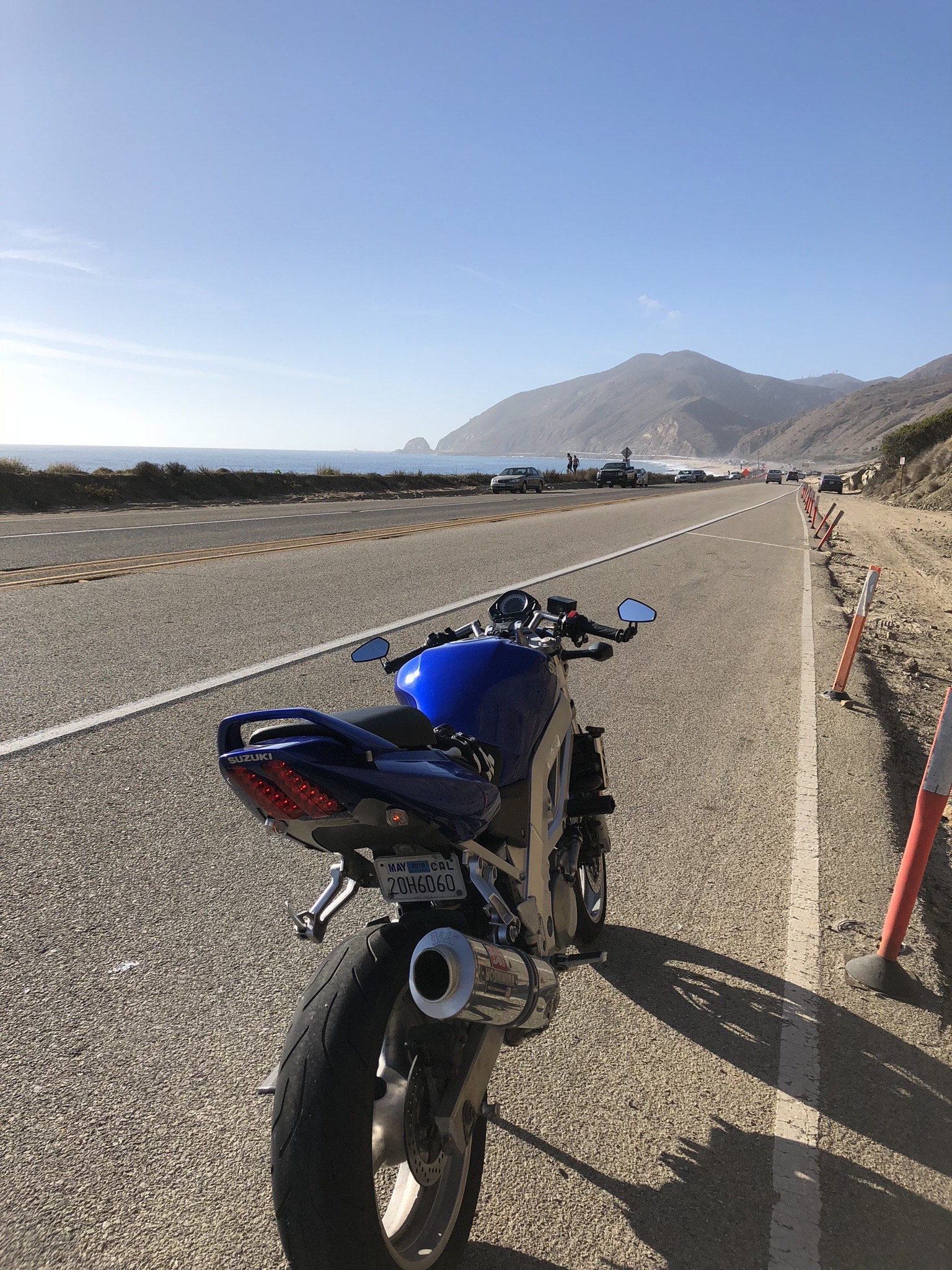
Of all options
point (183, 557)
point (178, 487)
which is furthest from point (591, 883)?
point (178, 487)

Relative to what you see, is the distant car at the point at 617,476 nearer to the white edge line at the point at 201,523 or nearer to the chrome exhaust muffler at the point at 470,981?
the white edge line at the point at 201,523

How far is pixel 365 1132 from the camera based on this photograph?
150cm

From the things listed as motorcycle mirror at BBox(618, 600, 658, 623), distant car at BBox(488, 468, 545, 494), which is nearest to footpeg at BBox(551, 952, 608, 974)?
motorcycle mirror at BBox(618, 600, 658, 623)

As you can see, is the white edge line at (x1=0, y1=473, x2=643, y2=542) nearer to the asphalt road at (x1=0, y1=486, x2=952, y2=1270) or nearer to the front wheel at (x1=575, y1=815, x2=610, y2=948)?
the asphalt road at (x1=0, y1=486, x2=952, y2=1270)

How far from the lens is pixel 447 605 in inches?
368

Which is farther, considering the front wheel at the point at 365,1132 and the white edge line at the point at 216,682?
the white edge line at the point at 216,682

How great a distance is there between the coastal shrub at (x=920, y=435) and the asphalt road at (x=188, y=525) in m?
32.7

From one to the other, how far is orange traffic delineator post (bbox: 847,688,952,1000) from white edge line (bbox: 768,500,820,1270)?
0.21 meters

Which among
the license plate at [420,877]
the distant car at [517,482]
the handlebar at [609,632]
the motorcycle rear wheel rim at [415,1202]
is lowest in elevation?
the distant car at [517,482]

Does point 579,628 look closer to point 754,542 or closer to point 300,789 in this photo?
point 300,789

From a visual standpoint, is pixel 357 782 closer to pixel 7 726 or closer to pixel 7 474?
pixel 7 726

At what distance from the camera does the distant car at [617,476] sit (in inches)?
2031

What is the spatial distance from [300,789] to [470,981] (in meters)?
0.50

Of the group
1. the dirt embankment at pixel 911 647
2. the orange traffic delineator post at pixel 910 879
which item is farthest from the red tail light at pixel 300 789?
the dirt embankment at pixel 911 647
